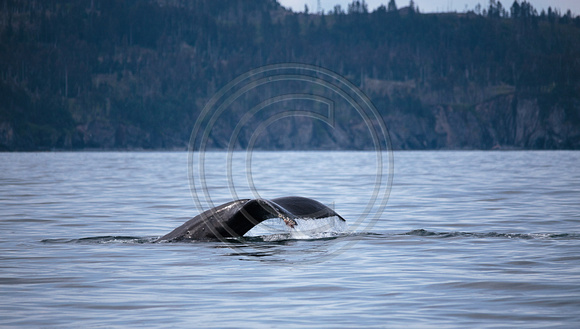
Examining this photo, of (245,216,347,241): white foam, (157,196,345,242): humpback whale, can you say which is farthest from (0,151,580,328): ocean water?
(157,196,345,242): humpback whale

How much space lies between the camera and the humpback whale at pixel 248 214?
451 inches

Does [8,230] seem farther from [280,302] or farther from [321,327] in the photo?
[321,327]

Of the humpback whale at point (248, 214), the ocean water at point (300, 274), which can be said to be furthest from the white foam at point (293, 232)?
the humpback whale at point (248, 214)

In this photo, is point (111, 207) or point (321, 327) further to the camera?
point (111, 207)

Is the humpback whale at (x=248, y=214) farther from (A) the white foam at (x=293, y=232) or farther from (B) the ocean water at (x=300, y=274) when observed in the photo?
(A) the white foam at (x=293, y=232)

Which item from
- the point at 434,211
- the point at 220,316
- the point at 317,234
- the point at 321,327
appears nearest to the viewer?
the point at 321,327

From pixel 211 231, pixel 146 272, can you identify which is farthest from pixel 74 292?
pixel 211 231

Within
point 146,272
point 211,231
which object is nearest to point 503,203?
point 211,231

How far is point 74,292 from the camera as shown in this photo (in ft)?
34.5

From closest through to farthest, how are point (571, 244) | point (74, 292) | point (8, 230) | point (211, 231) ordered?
1. point (74, 292)
2. point (211, 231)
3. point (571, 244)
4. point (8, 230)

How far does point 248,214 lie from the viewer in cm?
1203

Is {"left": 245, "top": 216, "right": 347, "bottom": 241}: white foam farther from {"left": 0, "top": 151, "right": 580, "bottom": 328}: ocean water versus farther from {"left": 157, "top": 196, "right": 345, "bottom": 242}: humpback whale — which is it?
{"left": 157, "top": 196, "right": 345, "bottom": 242}: humpback whale

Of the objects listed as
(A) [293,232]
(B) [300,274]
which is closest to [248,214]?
(B) [300,274]

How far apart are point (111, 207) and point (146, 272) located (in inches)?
588
